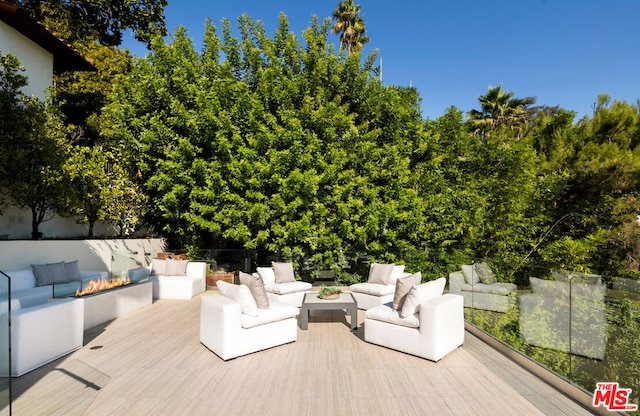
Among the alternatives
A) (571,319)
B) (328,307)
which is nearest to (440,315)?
(571,319)

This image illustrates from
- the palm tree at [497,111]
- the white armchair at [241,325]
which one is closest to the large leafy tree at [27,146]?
the white armchair at [241,325]

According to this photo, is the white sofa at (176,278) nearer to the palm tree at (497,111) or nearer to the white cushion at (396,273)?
the white cushion at (396,273)

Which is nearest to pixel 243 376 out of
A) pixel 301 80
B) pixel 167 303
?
pixel 167 303

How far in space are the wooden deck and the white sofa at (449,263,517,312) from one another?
0.74m

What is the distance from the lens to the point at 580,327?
3350 millimetres

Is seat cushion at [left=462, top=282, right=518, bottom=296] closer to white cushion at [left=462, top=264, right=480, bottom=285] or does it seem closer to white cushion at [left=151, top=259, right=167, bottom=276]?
white cushion at [left=462, top=264, right=480, bottom=285]

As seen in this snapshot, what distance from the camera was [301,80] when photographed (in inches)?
389

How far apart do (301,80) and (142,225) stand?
24.1 ft

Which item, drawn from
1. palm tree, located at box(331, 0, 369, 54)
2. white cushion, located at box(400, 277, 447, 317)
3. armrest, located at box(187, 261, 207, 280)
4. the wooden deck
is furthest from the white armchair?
palm tree, located at box(331, 0, 369, 54)

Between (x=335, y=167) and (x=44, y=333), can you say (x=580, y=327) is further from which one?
(x=335, y=167)

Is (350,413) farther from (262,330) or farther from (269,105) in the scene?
(269,105)

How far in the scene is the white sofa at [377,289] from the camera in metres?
6.34

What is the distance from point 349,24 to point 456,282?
1636cm

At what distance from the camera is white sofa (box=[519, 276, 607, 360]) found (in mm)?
3271
